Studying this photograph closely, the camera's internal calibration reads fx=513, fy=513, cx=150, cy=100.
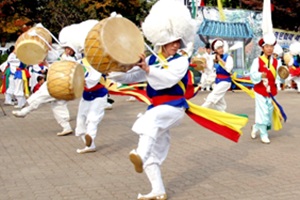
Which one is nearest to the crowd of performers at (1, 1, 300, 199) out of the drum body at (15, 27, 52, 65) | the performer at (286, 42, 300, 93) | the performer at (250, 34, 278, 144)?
the performer at (250, 34, 278, 144)

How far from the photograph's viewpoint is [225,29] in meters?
22.0

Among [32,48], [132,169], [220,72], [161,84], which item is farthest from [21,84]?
[161,84]

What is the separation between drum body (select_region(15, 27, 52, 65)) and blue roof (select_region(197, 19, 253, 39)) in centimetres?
1384

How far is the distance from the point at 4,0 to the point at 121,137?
12.4 meters

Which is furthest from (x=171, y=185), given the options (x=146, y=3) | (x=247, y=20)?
(x=146, y=3)

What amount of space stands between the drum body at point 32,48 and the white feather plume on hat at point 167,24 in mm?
3167

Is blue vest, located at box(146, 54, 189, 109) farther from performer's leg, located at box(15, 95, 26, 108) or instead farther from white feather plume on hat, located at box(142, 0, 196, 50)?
performer's leg, located at box(15, 95, 26, 108)

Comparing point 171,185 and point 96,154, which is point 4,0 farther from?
point 171,185

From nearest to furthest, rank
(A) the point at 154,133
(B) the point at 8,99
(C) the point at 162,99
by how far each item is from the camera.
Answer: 1. (A) the point at 154,133
2. (C) the point at 162,99
3. (B) the point at 8,99

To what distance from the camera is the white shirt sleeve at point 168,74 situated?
4.80 m

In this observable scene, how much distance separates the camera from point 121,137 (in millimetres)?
9312

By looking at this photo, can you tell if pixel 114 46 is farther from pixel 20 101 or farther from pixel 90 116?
pixel 20 101

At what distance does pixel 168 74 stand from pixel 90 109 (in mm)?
3215

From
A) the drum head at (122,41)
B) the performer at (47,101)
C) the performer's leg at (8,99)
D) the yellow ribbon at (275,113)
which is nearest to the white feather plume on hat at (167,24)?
the drum head at (122,41)
